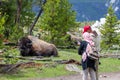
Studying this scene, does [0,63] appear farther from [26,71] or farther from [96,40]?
[96,40]

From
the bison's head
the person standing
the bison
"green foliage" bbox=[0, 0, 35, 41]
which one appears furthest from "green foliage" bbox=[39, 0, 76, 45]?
the person standing

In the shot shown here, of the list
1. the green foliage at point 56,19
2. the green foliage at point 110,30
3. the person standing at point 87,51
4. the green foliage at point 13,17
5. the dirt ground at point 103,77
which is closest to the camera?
the person standing at point 87,51

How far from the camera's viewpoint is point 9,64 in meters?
21.7

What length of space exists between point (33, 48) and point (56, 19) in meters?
13.1

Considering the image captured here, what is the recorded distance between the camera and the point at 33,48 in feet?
A: 91.9

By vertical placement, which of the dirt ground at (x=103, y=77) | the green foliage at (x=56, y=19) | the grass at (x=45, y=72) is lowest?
the dirt ground at (x=103, y=77)

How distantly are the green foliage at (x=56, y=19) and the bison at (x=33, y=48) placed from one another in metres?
11.6

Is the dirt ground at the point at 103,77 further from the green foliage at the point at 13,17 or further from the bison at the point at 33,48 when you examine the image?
the green foliage at the point at 13,17

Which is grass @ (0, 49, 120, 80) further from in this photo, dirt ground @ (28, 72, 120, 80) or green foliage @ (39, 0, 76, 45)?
green foliage @ (39, 0, 76, 45)

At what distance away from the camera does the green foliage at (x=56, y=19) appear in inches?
1596

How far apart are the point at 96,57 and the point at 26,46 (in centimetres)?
1133

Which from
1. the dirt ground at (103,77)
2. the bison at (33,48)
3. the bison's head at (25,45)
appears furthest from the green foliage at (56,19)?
the dirt ground at (103,77)

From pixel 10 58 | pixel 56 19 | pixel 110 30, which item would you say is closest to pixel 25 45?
pixel 10 58

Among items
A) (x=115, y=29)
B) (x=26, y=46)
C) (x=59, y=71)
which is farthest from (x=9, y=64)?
(x=115, y=29)
